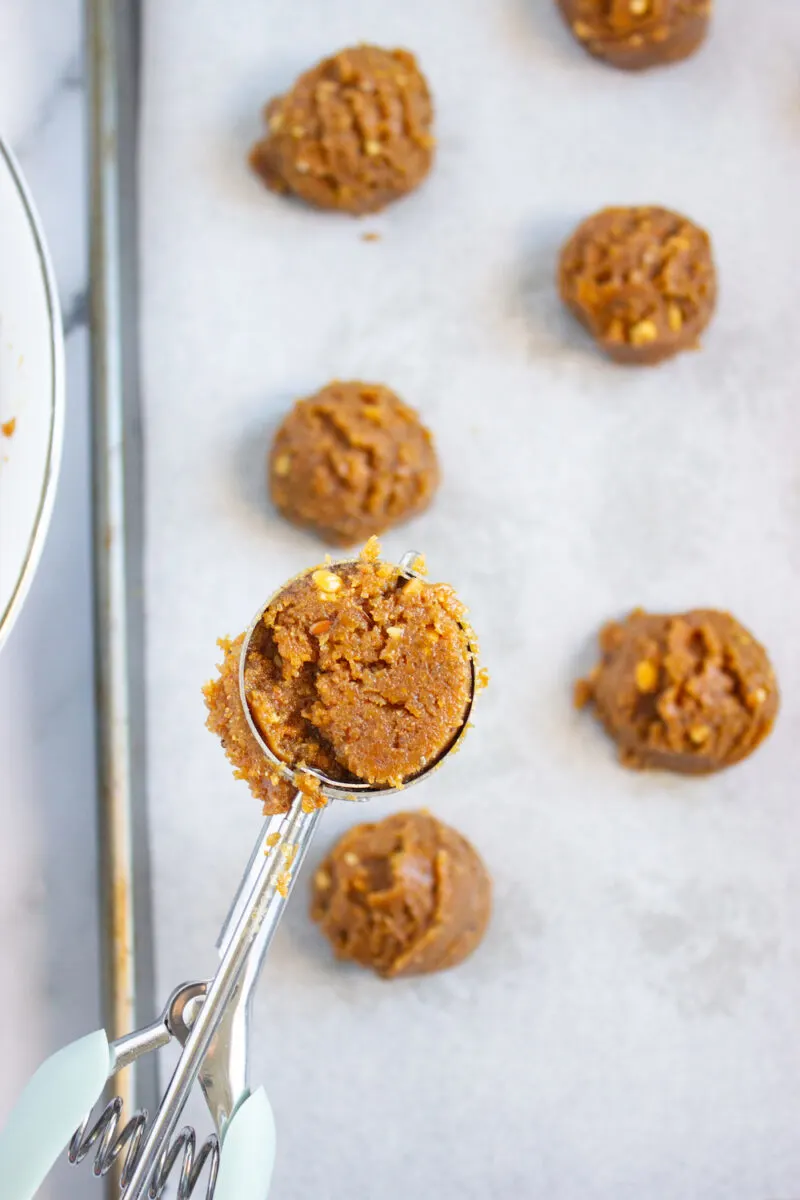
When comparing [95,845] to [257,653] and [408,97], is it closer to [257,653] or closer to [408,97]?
[257,653]

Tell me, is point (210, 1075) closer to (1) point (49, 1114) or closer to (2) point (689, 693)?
(1) point (49, 1114)

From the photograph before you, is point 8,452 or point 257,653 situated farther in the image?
point 8,452

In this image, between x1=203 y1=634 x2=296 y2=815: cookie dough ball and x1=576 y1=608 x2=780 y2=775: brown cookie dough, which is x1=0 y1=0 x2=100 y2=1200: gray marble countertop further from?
x1=576 y1=608 x2=780 y2=775: brown cookie dough

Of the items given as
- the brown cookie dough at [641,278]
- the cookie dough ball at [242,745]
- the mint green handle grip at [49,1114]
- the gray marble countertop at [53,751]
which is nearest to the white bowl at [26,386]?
the gray marble countertop at [53,751]

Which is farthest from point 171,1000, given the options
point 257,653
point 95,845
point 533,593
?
point 533,593

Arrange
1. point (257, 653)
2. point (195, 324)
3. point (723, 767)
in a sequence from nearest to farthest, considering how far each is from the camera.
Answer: point (257, 653), point (723, 767), point (195, 324)

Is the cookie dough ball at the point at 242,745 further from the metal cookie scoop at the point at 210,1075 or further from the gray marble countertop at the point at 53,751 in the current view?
the gray marble countertop at the point at 53,751
